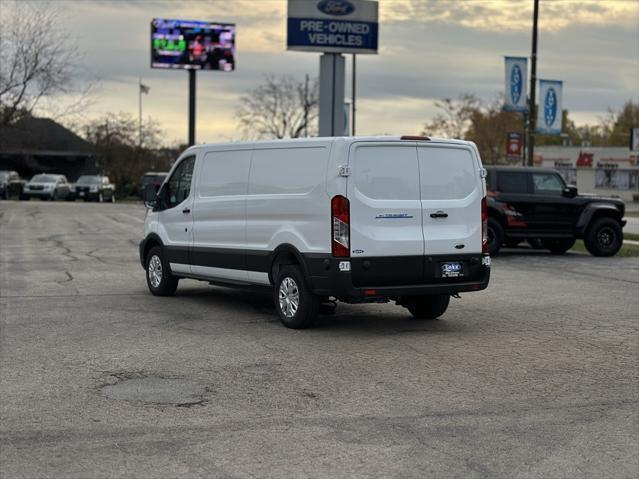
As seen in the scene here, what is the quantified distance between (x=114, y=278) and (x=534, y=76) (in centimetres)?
2078

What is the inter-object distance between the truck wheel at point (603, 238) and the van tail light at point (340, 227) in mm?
13312

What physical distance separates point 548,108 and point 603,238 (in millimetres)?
13176

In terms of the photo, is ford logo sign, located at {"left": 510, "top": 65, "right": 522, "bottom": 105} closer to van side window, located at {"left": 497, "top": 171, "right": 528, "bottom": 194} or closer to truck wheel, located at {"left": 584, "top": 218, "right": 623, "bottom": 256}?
truck wheel, located at {"left": 584, "top": 218, "right": 623, "bottom": 256}

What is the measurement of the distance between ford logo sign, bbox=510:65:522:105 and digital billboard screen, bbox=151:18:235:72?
25488mm

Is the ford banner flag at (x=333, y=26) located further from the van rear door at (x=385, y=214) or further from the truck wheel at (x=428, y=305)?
the van rear door at (x=385, y=214)

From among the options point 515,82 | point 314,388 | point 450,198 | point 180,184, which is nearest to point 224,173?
point 180,184

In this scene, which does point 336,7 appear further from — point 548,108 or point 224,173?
point 224,173

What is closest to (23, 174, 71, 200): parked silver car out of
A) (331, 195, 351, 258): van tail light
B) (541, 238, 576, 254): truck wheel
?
(541, 238, 576, 254): truck wheel

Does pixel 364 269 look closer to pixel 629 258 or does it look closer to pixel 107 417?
pixel 107 417

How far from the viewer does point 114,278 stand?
15.5 metres

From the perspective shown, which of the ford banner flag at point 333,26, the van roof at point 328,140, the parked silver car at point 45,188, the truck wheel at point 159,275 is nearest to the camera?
the van roof at point 328,140

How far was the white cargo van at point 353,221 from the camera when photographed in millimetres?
10070

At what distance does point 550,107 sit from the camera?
34.5 metres

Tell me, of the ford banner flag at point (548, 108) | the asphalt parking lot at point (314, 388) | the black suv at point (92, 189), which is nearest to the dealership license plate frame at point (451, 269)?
the asphalt parking lot at point (314, 388)
